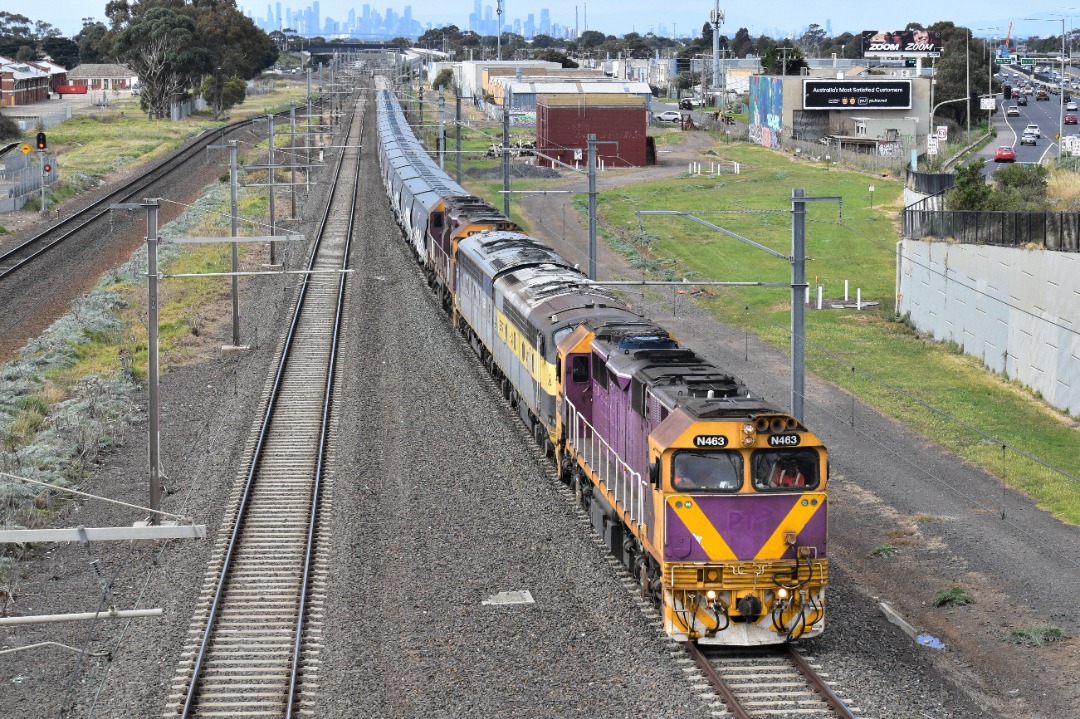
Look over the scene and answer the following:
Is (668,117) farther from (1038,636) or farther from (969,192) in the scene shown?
(1038,636)

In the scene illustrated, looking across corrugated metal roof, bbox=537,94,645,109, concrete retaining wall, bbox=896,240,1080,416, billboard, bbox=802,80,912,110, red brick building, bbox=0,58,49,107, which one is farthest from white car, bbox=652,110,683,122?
concrete retaining wall, bbox=896,240,1080,416

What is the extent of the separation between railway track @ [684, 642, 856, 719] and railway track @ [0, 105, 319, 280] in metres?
44.8

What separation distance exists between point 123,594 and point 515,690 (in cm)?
782

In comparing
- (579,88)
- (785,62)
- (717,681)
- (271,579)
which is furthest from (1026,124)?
(717,681)

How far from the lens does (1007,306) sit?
38.8 metres

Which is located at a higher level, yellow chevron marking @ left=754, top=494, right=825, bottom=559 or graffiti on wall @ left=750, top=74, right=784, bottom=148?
graffiti on wall @ left=750, top=74, right=784, bottom=148

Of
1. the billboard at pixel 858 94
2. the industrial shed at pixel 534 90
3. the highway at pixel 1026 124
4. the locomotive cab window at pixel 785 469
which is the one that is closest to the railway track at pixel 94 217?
the industrial shed at pixel 534 90

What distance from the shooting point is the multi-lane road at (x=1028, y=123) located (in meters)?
89.0

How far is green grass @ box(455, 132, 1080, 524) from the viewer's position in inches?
1270

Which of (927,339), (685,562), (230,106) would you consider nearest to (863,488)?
(685,562)

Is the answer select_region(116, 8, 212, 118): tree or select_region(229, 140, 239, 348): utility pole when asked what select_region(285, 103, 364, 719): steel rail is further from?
select_region(116, 8, 212, 118): tree

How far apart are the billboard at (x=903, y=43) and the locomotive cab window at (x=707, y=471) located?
14515cm

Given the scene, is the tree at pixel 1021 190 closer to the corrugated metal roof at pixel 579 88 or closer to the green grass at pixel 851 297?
the green grass at pixel 851 297

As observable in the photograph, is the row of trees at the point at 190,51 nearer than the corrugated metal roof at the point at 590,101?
No
